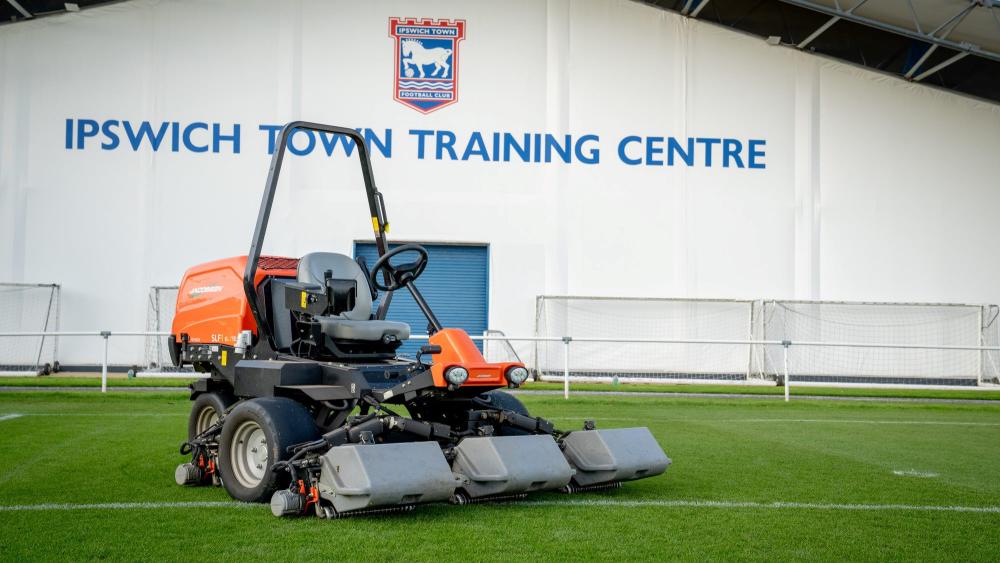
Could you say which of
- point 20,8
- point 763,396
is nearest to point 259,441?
point 763,396

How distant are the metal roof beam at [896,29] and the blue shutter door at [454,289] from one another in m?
8.80

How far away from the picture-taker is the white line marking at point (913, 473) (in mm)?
8375

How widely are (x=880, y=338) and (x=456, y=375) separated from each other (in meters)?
18.8

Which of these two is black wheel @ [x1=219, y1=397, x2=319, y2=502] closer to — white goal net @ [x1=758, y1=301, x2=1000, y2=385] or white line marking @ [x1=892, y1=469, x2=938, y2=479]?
white line marking @ [x1=892, y1=469, x2=938, y2=479]

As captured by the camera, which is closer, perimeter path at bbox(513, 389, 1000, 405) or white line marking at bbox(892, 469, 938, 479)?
white line marking at bbox(892, 469, 938, 479)

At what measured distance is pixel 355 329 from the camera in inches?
286

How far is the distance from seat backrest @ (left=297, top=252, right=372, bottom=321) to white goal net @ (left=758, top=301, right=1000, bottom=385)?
15945 mm

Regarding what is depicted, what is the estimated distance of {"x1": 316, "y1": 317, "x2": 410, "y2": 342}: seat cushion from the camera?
724 centimetres

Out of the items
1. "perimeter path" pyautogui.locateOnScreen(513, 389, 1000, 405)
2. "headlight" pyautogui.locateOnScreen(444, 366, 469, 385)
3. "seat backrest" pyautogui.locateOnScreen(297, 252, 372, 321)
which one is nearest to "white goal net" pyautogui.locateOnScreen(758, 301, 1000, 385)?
"perimeter path" pyautogui.locateOnScreen(513, 389, 1000, 405)

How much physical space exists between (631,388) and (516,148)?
20.9 ft

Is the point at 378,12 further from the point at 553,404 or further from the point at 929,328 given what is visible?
the point at 929,328

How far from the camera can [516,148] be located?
73.4 ft

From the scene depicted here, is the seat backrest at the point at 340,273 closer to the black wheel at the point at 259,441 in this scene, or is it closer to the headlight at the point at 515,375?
the black wheel at the point at 259,441

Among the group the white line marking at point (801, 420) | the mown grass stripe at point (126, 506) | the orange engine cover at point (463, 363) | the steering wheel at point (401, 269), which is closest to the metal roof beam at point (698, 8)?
the white line marking at point (801, 420)
